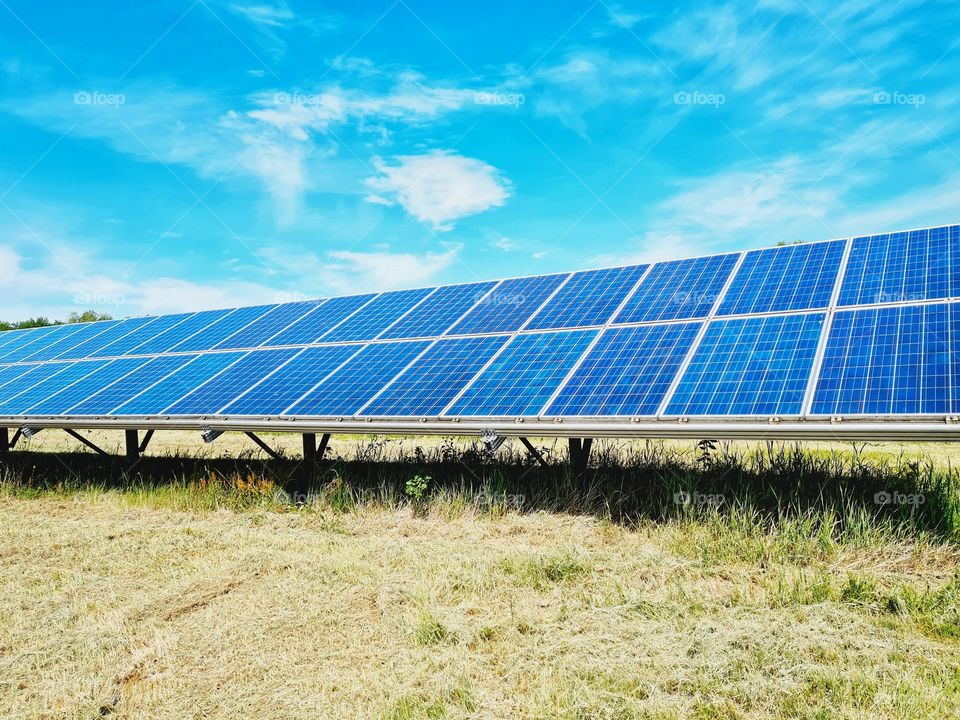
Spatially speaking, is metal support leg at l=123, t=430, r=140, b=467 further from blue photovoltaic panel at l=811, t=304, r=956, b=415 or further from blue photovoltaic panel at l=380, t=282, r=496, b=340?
blue photovoltaic panel at l=811, t=304, r=956, b=415

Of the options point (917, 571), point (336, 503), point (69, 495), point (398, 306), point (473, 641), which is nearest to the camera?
point (473, 641)

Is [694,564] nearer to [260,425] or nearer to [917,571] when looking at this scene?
[917,571]

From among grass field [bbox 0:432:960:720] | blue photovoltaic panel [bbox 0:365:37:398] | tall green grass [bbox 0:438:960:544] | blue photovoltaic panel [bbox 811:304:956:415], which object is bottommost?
grass field [bbox 0:432:960:720]

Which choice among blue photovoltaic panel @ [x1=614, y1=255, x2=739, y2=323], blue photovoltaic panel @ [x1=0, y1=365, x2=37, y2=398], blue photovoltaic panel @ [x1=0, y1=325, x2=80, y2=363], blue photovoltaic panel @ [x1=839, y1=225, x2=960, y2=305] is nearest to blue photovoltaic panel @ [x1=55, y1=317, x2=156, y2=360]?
blue photovoltaic panel @ [x1=0, y1=365, x2=37, y2=398]

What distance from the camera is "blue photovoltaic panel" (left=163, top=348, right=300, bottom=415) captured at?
522 inches

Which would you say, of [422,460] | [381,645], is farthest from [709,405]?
[422,460]

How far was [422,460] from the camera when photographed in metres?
14.7

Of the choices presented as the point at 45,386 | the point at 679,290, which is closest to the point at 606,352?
the point at 679,290

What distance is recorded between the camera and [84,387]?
16.3m

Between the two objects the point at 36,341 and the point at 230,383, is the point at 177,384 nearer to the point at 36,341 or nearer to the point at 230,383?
the point at 230,383

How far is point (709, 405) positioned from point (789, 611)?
9.56ft

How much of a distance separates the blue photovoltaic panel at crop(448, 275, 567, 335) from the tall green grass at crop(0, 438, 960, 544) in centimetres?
259

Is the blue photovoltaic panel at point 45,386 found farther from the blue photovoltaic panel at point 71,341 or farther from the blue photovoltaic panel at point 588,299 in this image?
the blue photovoltaic panel at point 588,299

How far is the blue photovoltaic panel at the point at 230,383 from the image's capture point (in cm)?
1327
